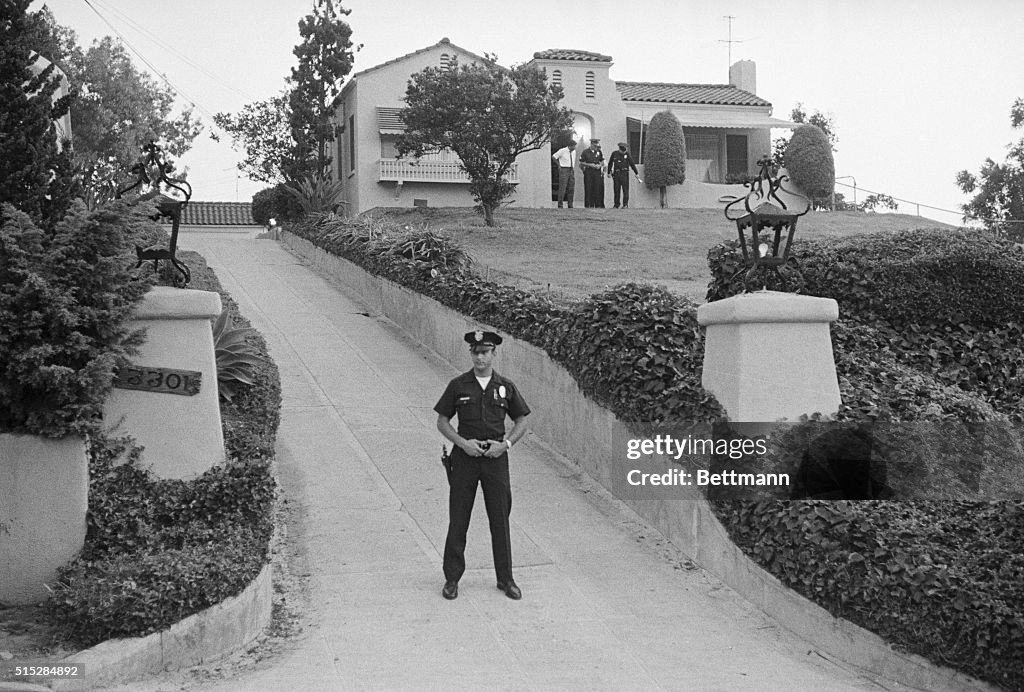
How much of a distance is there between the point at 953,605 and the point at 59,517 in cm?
508

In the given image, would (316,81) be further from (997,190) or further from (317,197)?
(997,190)

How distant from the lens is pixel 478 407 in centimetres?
738

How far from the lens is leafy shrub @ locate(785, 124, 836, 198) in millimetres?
32125

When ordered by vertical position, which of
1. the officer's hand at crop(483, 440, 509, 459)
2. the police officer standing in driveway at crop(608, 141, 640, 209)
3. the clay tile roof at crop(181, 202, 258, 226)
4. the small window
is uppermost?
the small window

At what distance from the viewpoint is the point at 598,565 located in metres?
8.20

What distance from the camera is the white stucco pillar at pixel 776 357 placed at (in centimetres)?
809

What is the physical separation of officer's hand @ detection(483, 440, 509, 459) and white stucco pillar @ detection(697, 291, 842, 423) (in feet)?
6.10

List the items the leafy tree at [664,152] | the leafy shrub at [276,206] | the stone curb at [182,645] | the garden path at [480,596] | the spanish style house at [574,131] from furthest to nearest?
the leafy tree at [664,152] < the spanish style house at [574,131] < the leafy shrub at [276,206] < the garden path at [480,596] < the stone curb at [182,645]

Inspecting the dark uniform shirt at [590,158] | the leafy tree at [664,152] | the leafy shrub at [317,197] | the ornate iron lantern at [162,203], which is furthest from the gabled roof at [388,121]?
the ornate iron lantern at [162,203]

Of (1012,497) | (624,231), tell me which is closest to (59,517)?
(1012,497)

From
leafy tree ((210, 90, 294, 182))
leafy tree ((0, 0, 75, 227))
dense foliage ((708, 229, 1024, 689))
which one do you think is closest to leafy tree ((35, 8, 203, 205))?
leafy tree ((210, 90, 294, 182))

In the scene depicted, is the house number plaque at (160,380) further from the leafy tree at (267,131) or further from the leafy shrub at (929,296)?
the leafy tree at (267,131)

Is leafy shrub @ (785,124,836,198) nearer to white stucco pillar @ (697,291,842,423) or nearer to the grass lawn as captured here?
the grass lawn

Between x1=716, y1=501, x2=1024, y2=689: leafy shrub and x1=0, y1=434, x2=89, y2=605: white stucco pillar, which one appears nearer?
x1=716, y1=501, x2=1024, y2=689: leafy shrub
